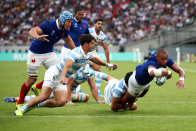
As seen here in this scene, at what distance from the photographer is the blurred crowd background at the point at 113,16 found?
1447 inches

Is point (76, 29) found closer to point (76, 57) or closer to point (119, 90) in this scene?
point (76, 57)

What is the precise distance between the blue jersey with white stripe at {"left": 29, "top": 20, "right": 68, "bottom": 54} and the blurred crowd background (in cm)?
2900

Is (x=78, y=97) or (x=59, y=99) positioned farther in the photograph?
(x=78, y=97)

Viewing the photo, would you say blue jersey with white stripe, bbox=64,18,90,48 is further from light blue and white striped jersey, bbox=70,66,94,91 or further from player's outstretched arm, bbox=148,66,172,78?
player's outstretched arm, bbox=148,66,172,78

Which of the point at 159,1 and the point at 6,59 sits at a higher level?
the point at 159,1

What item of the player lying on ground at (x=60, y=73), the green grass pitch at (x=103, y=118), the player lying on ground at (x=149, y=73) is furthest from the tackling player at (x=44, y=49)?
the player lying on ground at (x=149, y=73)

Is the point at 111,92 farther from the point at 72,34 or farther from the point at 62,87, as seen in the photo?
the point at 72,34

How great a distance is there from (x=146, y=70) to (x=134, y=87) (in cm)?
58

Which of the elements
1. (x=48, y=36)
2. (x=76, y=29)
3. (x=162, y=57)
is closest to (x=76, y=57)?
(x=48, y=36)

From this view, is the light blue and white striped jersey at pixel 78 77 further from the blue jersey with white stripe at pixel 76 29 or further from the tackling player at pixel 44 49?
the blue jersey with white stripe at pixel 76 29

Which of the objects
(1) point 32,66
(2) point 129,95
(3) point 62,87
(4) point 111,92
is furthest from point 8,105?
(2) point 129,95

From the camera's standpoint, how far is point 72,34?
9.06 metres

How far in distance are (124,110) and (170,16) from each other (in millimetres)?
32648

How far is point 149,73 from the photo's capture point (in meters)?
5.05
